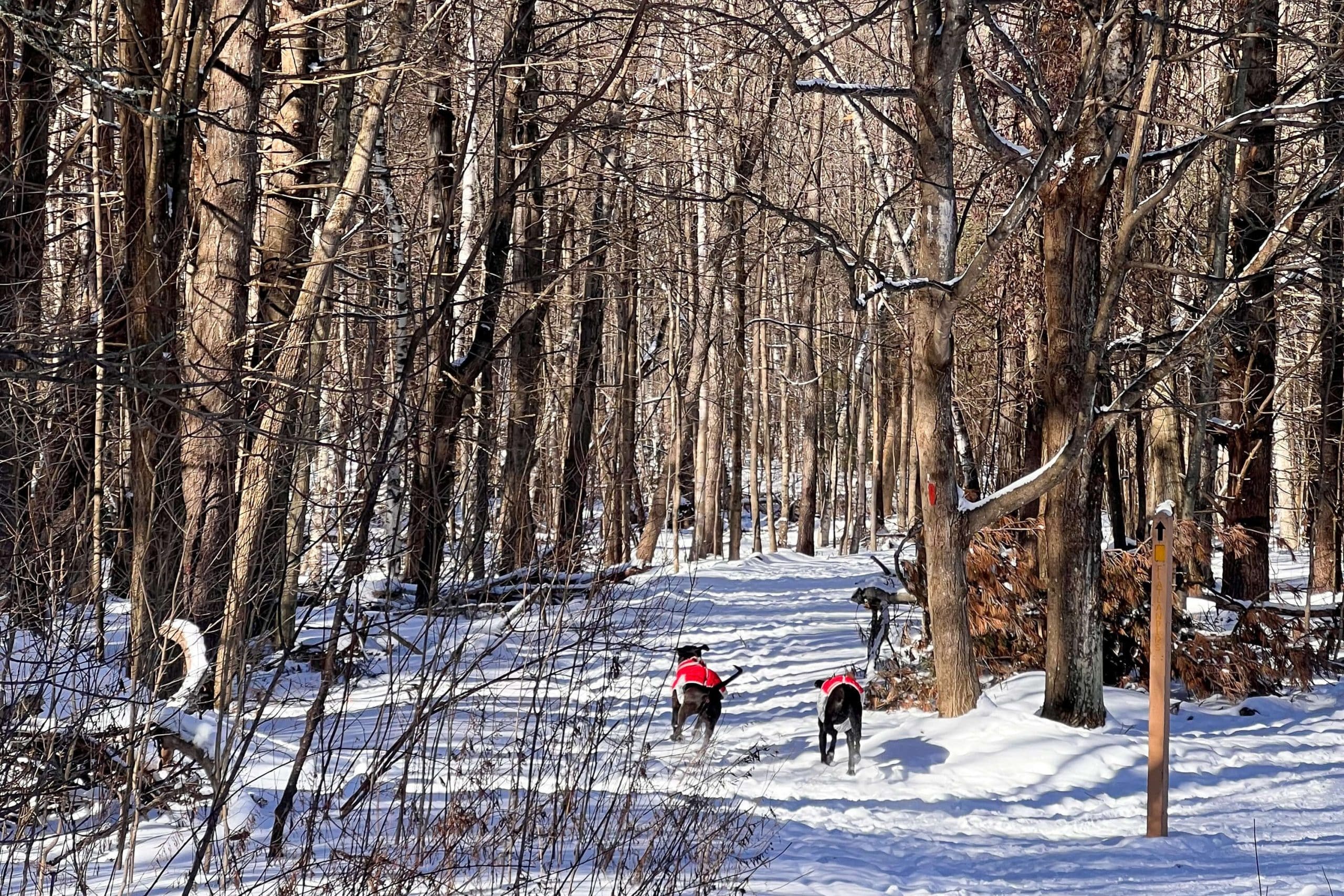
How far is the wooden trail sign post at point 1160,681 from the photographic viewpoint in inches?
274

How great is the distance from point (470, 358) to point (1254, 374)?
9608 millimetres

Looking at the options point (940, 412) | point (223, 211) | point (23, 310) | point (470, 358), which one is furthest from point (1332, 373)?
point (23, 310)

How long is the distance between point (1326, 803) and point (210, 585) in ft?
23.2

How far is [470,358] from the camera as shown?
44.5ft

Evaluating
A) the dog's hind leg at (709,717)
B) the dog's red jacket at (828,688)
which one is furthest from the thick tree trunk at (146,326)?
the dog's red jacket at (828,688)

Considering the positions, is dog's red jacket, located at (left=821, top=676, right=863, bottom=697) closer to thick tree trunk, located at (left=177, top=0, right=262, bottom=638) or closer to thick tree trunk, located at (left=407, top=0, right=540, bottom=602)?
thick tree trunk, located at (left=407, top=0, right=540, bottom=602)

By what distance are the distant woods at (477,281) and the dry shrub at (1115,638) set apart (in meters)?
0.94

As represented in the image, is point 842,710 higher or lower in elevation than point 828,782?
higher

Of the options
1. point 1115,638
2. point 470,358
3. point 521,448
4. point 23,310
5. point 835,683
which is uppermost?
point 470,358

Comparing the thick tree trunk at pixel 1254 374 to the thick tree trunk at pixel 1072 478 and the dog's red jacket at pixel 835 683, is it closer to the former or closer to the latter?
the thick tree trunk at pixel 1072 478

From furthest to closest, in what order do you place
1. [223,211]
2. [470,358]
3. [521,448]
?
[521,448] < [470,358] < [223,211]

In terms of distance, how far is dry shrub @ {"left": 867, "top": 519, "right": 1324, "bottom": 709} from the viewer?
1145 centimetres

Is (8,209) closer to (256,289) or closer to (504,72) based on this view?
(256,289)

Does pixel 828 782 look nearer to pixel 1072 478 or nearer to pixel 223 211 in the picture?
pixel 1072 478
